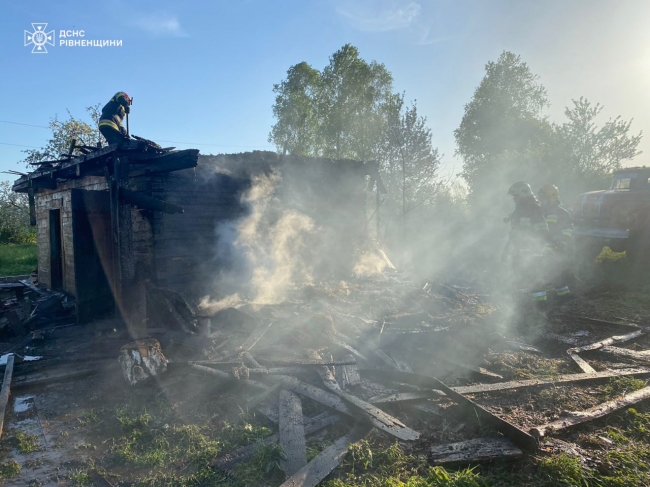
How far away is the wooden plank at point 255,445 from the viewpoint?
341 centimetres

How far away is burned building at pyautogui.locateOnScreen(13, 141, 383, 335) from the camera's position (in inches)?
265

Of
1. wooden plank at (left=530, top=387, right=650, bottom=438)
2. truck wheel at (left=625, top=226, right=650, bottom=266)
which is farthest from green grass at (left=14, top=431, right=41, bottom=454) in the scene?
truck wheel at (left=625, top=226, right=650, bottom=266)

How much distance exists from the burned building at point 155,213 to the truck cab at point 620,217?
770 cm

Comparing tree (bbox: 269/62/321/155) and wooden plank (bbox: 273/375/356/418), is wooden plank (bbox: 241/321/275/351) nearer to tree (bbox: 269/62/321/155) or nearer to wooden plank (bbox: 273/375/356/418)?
wooden plank (bbox: 273/375/356/418)

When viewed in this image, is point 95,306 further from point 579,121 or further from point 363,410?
point 579,121

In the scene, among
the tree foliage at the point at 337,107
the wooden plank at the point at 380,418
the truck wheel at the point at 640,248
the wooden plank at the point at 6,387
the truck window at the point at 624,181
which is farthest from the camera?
the tree foliage at the point at 337,107

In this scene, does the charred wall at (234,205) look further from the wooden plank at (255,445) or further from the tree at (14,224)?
the tree at (14,224)

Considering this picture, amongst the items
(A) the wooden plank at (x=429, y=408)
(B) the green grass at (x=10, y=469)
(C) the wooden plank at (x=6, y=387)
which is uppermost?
(C) the wooden plank at (x=6, y=387)

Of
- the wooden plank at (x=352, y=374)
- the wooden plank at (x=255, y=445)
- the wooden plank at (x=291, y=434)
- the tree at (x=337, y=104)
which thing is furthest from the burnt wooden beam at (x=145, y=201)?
the tree at (x=337, y=104)

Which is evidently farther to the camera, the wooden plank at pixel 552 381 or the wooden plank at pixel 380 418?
the wooden plank at pixel 552 381

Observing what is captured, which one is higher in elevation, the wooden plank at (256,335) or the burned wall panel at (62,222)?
the burned wall panel at (62,222)

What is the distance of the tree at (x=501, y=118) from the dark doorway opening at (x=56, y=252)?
28.0 metres

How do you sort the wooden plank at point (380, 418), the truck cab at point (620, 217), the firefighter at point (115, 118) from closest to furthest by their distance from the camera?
the wooden plank at point (380, 418) < the firefighter at point (115, 118) < the truck cab at point (620, 217)

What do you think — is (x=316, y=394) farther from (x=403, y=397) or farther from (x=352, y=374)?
(x=403, y=397)
